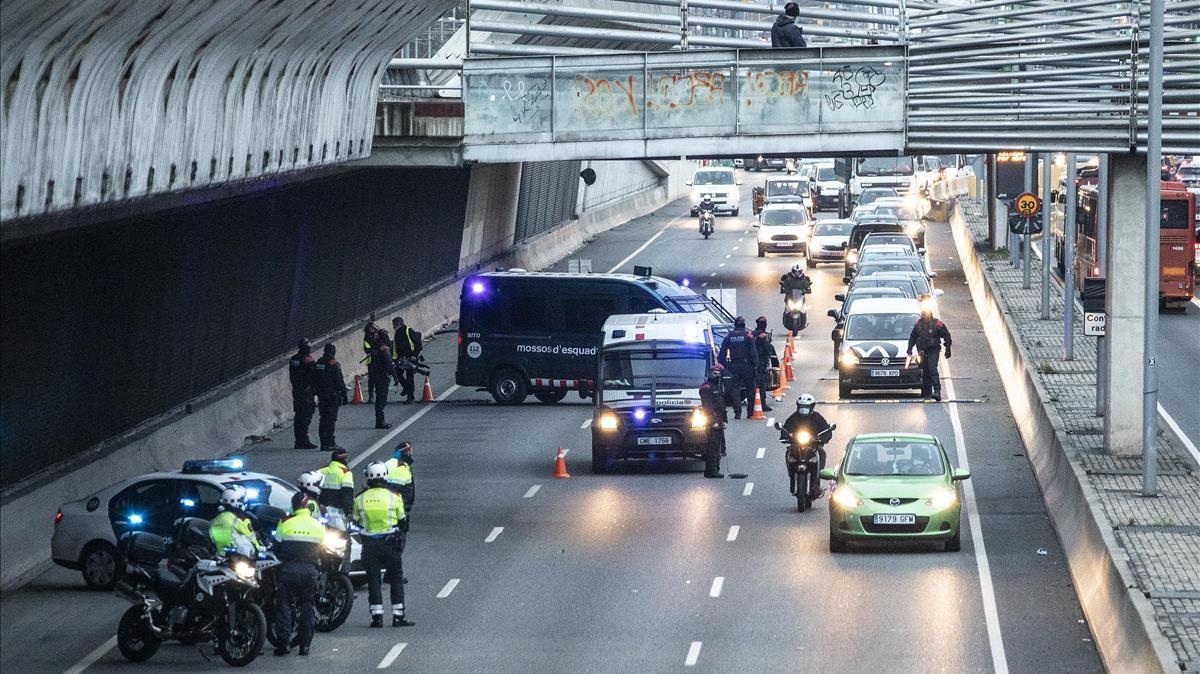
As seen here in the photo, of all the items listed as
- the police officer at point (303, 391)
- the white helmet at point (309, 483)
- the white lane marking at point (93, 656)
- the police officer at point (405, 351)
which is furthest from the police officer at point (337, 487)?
the police officer at point (405, 351)

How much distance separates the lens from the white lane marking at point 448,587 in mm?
23281

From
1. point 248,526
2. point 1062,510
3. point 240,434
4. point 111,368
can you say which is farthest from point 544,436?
point 248,526

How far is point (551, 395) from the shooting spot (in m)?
40.9

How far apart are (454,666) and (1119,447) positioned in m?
13.6

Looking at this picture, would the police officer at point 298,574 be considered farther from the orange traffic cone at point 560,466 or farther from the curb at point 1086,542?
the orange traffic cone at point 560,466

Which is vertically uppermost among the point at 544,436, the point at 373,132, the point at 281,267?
the point at 373,132

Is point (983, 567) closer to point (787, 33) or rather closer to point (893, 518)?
point (893, 518)

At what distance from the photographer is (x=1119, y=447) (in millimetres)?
29969

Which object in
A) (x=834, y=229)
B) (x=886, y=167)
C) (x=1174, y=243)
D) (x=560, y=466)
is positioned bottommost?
(x=560, y=466)

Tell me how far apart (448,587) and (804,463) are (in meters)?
6.45

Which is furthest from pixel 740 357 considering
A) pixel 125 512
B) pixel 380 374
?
pixel 125 512

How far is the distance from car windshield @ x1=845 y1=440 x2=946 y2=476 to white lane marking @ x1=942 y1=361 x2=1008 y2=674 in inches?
45.8

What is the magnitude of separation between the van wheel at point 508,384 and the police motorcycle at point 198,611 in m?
19.8

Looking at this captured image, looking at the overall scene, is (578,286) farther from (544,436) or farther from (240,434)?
(240,434)
